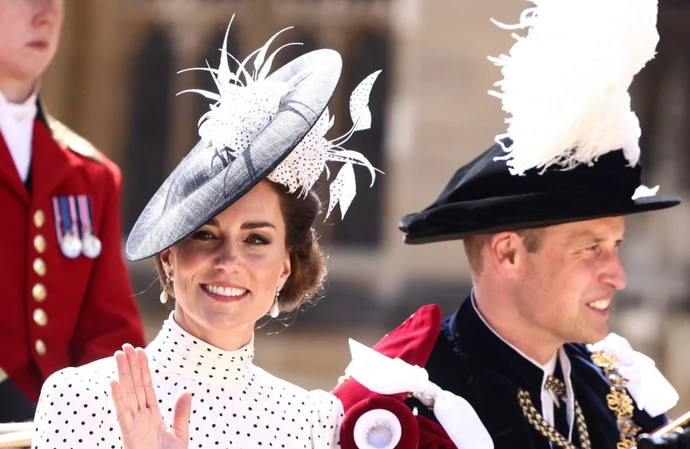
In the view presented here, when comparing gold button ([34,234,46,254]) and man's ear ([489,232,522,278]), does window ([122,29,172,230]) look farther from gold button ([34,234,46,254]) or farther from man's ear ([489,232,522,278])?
man's ear ([489,232,522,278])

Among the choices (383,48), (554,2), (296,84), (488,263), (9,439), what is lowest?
(9,439)

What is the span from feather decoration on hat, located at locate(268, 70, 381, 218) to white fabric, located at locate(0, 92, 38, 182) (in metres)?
1.11

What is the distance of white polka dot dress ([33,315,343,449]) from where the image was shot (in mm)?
2842

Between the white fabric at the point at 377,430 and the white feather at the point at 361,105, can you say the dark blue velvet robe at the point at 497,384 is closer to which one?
the white fabric at the point at 377,430

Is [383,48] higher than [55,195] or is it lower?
higher

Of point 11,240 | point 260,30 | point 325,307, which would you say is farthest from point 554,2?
point 260,30

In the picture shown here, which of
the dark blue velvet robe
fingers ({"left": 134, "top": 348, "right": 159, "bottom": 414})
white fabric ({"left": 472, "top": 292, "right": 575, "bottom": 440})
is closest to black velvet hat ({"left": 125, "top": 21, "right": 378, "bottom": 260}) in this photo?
fingers ({"left": 134, "top": 348, "right": 159, "bottom": 414})

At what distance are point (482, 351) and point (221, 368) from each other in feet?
2.91

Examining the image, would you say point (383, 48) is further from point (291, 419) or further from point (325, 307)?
point (291, 419)

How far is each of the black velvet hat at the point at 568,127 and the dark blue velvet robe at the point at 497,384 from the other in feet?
0.93

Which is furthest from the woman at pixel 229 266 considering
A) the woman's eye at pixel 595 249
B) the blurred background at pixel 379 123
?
the blurred background at pixel 379 123

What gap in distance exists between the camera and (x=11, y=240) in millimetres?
3922

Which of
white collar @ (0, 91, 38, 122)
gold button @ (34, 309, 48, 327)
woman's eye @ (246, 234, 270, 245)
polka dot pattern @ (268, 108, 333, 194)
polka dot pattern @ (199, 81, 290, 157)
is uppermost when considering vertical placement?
white collar @ (0, 91, 38, 122)

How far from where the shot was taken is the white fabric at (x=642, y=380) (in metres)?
3.83
